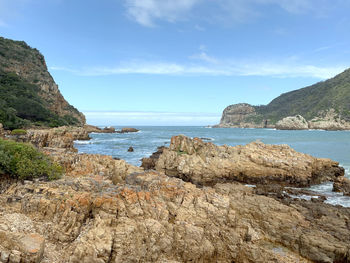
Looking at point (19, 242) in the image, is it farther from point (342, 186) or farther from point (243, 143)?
point (243, 143)

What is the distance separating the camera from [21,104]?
7331 centimetres

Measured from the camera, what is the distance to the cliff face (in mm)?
92438

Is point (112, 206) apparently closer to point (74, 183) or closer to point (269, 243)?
point (74, 183)

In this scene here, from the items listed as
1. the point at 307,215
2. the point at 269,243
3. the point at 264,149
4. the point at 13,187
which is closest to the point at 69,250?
the point at 13,187

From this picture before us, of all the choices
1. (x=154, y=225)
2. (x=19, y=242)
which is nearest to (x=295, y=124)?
(x=154, y=225)

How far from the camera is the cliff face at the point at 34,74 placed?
9244 cm

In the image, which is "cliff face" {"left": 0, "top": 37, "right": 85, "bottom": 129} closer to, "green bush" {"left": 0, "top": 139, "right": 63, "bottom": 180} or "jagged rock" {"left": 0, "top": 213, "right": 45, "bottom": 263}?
"green bush" {"left": 0, "top": 139, "right": 63, "bottom": 180}

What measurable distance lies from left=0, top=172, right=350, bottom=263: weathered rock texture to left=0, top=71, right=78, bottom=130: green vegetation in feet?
189

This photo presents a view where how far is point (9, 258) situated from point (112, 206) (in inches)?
153

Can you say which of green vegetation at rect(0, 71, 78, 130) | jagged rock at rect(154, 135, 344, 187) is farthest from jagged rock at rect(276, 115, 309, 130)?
jagged rock at rect(154, 135, 344, 187)

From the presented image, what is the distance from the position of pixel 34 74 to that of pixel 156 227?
110965 millimetres

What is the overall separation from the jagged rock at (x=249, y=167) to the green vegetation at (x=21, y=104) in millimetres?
49754

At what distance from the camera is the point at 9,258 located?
303 inches

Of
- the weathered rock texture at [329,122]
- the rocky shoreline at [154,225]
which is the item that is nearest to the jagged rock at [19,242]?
the rocky shoreline at [154,225]
